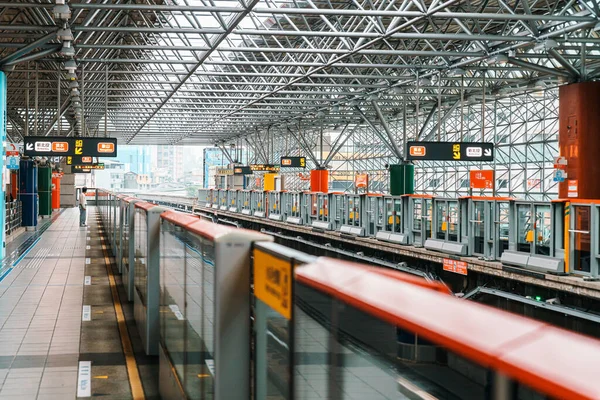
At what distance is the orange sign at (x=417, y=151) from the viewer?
2327cm

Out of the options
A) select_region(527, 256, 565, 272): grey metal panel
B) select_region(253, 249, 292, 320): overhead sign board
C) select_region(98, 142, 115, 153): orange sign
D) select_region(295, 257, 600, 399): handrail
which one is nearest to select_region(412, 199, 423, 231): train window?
select_region(527, 256, 565, 272): grey metal panel

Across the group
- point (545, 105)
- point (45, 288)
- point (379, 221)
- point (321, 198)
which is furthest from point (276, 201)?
point (45, 288)

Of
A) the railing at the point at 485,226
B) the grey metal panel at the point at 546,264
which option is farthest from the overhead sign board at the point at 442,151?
the grey metal panel at the point at 546,264

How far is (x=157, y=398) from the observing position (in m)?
7.24

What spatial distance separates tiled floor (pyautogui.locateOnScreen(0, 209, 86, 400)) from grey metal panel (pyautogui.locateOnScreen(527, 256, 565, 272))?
817cm

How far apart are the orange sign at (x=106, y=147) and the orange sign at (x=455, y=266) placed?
41.9 feet

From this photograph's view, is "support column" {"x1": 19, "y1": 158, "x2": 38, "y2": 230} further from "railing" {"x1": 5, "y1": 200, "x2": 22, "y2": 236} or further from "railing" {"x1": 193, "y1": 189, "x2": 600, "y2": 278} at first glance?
"railing" {"x1": 193, "y1": 189, "x2": 600, "y2": 278}

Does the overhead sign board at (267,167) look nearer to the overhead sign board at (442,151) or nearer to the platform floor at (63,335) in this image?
the overhead sign board at (442,151)

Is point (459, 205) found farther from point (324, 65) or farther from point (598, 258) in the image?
point (324, 65)

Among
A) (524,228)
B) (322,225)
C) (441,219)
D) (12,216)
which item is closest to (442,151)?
(322,225)

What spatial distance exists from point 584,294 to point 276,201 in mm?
22636

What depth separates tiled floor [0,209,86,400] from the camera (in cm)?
766

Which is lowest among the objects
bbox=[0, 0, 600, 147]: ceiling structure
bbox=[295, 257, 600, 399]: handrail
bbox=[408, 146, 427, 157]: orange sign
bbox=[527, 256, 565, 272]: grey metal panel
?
bbox=[527, 256, 565, 272]: grey metal panel

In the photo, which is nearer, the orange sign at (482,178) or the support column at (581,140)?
the support column at (581,140)
